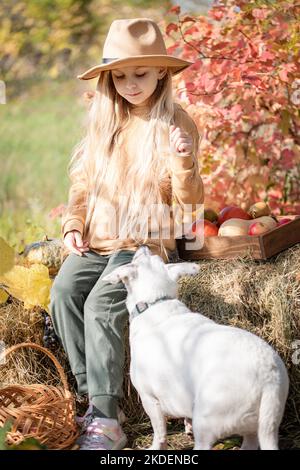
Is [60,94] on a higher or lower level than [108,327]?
lower

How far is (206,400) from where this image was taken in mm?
2164

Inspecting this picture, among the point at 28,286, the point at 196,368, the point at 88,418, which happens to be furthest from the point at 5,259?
the point at 196,368

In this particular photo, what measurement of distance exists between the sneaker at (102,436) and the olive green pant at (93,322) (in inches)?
1.4

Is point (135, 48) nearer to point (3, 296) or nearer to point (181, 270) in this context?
point (181, 270)

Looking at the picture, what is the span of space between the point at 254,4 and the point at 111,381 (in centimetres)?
201

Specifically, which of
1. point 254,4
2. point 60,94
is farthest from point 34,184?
point 254,4

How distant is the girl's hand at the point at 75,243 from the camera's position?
2.96 metres

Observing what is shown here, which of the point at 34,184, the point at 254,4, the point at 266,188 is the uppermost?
the point at 254,4

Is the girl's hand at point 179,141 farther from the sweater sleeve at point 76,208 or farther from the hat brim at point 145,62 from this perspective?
the sweater sleeve at point 76,208

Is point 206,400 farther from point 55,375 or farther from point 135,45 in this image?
point 135,45

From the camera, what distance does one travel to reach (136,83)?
118 inches

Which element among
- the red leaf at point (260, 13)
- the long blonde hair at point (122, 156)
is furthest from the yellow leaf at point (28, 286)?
the red leaf at point (260, 13)

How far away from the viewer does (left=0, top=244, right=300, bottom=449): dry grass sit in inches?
112

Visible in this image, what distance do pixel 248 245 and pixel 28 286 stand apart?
0.90 metres
